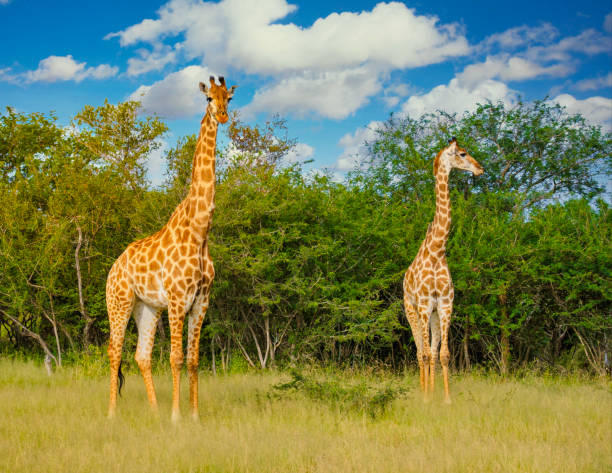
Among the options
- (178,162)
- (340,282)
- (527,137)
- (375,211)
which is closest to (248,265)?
(340,282)

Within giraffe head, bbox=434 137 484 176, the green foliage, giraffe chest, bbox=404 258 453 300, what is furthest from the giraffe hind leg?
giraffe head, bbox=434 137 484 176

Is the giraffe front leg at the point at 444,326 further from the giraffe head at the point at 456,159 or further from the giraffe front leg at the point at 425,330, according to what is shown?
the giraffe head at the point at 456,159

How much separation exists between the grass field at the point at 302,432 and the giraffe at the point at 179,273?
72cm

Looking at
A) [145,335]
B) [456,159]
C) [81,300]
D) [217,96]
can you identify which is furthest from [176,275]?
[81,300]

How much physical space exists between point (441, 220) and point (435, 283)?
103 centimetres

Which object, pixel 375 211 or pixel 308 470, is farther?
pixel 375 211

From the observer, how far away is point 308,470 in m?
4.98

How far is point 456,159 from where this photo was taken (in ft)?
29.2

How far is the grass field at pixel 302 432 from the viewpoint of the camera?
16.9ft

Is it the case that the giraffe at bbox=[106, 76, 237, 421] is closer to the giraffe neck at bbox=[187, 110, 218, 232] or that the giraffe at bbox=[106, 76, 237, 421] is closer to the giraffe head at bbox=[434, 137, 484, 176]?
the giraffe neck at bbox=[187, 110, 218, 232]

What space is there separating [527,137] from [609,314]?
1105 centimetres

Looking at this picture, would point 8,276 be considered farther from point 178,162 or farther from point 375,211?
point 375,211

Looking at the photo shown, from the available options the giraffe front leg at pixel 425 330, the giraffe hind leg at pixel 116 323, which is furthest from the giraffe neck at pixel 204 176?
the giraffe front leg at pixel 425 330

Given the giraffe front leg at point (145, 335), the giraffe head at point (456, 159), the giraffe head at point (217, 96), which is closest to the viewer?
the giraffe head at point (217, 96)
